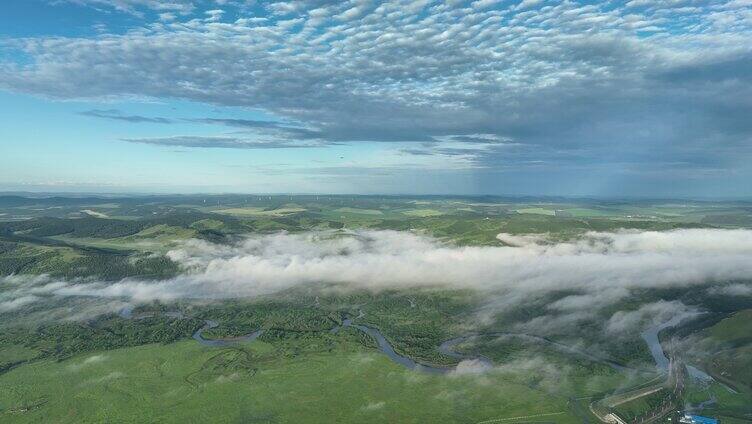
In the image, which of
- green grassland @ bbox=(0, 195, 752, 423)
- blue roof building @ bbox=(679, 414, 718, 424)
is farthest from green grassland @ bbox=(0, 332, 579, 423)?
blue roof building @ bbox=(679, 414, 718, 424)

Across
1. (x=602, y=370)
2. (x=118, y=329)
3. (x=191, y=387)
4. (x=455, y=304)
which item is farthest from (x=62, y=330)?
(x=602, y=370)

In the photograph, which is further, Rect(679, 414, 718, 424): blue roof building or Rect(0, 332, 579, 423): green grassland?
Rect(0, 332, 579, 423): green grassland

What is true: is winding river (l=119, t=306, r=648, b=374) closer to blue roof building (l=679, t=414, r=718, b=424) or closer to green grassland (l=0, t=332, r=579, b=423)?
green grassland (l=0, t=332, r=579, b=423)

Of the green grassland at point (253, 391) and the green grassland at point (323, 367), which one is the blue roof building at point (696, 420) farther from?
the green grassland at point (253, 391)

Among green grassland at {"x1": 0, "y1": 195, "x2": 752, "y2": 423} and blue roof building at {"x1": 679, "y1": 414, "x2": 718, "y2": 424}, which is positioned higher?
blue roof building at {"x1": 679, "y1": 414, "x2": 718, "y2": 424}

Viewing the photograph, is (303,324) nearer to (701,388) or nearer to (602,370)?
(602,370)

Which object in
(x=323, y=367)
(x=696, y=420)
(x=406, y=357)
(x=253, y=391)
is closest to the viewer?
(x=696, y=420)

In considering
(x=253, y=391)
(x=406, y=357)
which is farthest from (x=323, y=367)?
(x=406, y=357)

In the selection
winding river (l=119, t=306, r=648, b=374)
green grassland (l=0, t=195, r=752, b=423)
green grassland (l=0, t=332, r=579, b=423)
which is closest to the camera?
green grassland (l=0, t=332, r=579, b=423)

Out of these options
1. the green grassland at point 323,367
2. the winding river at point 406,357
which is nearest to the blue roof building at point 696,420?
the green grassland at point 323,367

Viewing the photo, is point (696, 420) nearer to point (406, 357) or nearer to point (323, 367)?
point (406, 357)

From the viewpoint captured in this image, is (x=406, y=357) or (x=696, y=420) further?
(x=406, y=357)
